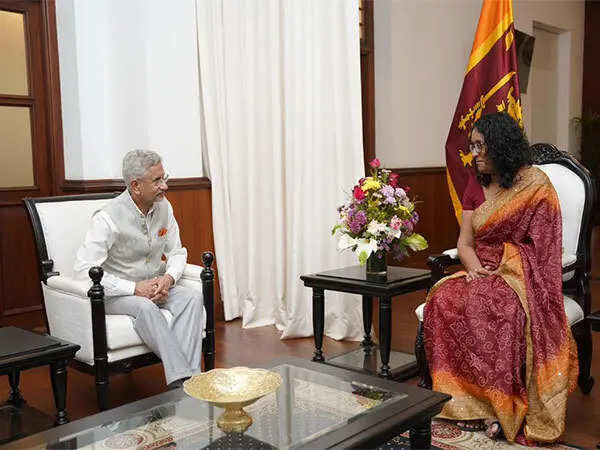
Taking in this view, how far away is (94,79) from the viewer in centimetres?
436

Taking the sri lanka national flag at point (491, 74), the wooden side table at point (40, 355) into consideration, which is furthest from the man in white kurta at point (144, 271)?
the sri lanka national flag at point (491, 74)

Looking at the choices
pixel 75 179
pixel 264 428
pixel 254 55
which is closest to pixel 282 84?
pixel 254 55

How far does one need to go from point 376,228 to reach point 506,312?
2.75 ft

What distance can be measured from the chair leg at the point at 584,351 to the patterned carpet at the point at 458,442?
2.15ft

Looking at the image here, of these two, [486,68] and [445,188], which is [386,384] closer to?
[486,68]

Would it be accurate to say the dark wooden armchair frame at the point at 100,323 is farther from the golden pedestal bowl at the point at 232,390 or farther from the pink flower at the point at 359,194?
the golden pedestal bowl at the point at 232,390

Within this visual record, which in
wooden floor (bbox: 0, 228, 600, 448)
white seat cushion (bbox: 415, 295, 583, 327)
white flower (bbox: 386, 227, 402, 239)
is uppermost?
white flower (bbox: 386, 227, 402, 239)

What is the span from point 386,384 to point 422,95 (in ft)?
16.6

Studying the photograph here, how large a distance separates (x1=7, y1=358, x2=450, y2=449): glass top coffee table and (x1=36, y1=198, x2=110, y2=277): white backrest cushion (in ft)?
4.54

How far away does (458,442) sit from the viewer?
2.68m

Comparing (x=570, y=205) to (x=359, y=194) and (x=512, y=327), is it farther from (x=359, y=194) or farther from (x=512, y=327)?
(x=359, y=194)

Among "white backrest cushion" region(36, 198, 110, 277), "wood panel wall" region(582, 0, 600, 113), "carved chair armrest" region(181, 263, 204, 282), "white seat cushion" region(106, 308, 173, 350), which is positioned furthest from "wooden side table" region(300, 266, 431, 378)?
"wood panel wall" region(582, 0, 600, 113)

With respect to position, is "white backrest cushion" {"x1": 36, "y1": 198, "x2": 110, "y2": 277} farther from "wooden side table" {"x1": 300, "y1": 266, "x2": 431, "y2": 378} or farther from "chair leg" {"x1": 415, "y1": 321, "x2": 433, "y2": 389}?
"chair leg" {"x1": 415, "y1": 321, "x2": 433, "y2": 389}

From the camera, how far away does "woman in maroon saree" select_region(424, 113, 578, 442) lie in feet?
8.95
